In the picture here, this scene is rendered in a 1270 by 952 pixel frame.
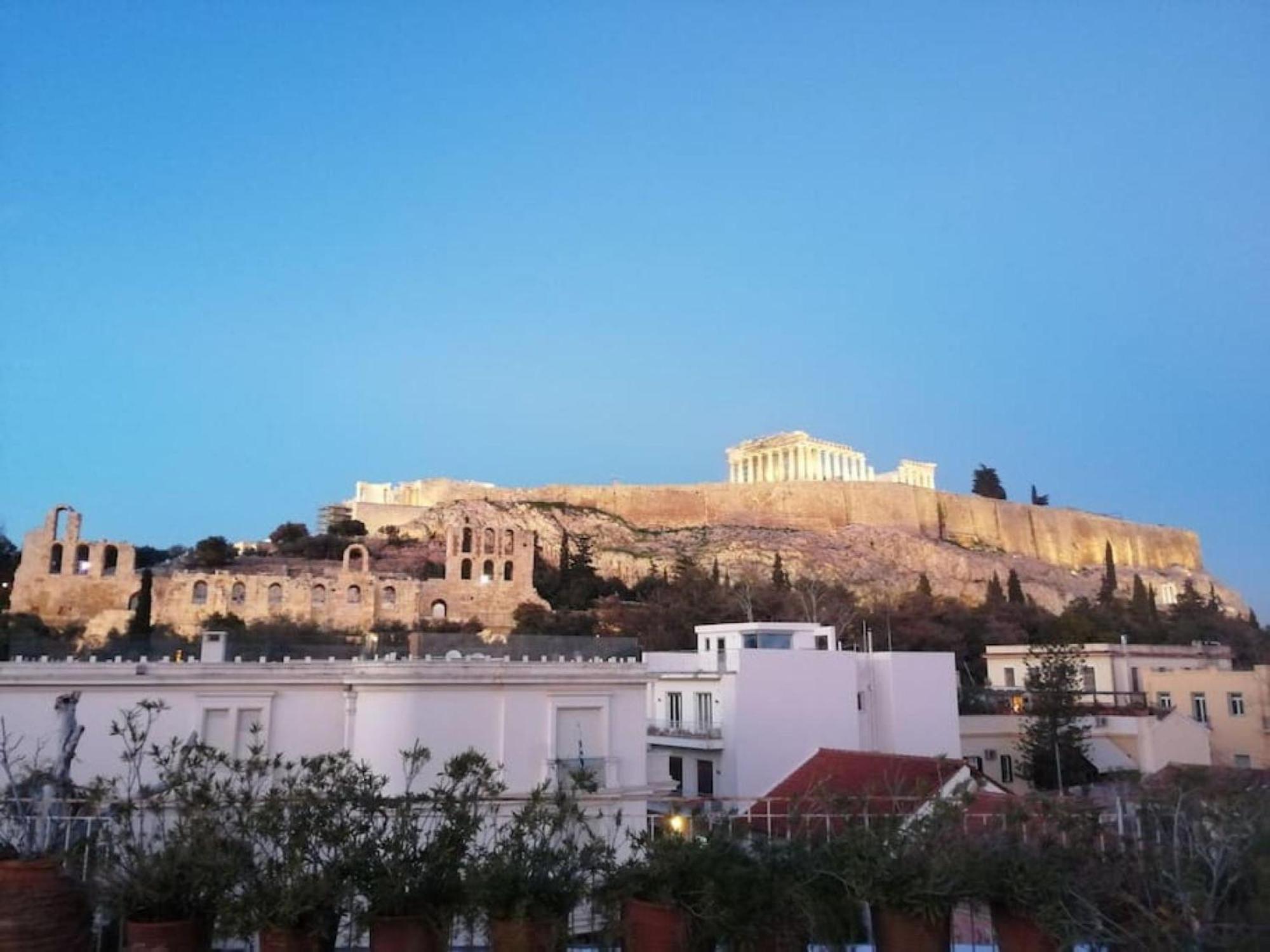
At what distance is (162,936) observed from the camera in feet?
11.7

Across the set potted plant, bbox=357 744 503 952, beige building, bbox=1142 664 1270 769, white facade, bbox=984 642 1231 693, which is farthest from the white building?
potted plant, bbox=357 744 503 952

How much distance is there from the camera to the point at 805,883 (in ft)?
12.6

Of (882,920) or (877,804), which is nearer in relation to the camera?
(882,920)

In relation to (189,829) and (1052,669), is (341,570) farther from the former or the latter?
(189,829)

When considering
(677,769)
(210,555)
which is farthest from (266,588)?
(677,769)

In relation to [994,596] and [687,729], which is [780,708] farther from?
[994,596]

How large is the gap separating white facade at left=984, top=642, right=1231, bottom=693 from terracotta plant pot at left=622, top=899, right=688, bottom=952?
107 feet

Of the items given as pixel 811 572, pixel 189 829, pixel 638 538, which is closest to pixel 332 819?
pixel 189 829

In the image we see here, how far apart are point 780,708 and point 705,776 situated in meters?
2.33

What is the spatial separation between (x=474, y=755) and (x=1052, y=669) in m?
27.3

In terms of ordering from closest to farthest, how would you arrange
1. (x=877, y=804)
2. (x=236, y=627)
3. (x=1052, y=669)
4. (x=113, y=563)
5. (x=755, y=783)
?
(x=877, y=804), (x=755, y=783), (x=1052, y=669), (x=236, y=627), (x=113, y=563)

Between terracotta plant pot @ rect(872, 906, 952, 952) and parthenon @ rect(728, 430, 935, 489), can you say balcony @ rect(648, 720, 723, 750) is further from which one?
parthenon @ rect(728, 430, 935, 489)

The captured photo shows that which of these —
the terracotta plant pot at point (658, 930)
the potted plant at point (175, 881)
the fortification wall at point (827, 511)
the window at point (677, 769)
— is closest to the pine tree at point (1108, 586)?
the fortification wall at point (827, 511)

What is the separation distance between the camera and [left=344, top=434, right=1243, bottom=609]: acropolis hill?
6644cm
